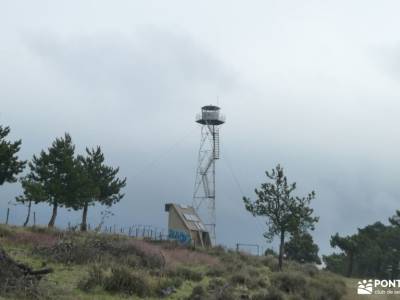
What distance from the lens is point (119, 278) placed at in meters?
16.1

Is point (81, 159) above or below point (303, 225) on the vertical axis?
above

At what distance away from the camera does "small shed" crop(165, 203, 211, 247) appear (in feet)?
174

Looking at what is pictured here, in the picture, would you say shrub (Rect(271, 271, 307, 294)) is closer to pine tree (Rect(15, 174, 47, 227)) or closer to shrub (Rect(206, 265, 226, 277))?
shrub (Rect(206, 265, 226, 277))

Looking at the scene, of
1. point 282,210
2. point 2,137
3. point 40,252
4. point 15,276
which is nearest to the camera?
point 15,276

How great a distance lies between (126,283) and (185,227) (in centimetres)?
3773

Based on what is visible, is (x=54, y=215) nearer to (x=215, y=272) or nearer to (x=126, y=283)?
(x=215, y=272)

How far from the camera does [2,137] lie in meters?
42.8

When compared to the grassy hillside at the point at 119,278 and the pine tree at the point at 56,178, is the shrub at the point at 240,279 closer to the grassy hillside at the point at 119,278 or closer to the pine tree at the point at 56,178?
the grassy hillside at the point at 119,278

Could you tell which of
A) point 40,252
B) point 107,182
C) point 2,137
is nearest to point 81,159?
point 107,182

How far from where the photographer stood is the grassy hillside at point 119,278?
14352mm

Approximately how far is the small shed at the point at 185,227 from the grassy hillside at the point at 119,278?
20062mm

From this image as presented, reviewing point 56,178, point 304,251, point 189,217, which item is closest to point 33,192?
point 56,178

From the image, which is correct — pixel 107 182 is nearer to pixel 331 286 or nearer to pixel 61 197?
pixel 61 197

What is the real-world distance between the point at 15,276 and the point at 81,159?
40.6 meters
